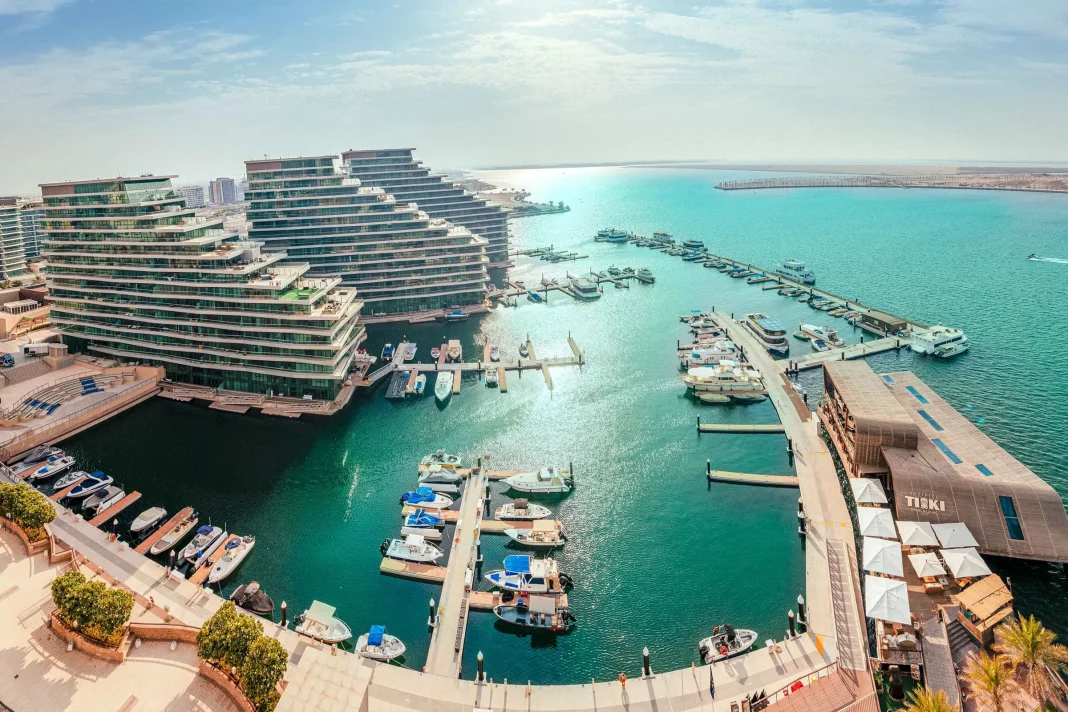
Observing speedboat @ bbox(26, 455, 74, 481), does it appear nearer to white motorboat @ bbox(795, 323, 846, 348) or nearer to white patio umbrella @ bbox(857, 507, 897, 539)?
white patio umbrella @ bbox(857, 507, 897, 539)

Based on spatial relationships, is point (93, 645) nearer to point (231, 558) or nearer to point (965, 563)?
point (231, 558)

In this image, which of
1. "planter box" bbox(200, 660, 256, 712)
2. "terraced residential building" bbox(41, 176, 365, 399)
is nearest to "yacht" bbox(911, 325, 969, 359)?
"terraced residential building" bbox(41, 176, 365, 399)

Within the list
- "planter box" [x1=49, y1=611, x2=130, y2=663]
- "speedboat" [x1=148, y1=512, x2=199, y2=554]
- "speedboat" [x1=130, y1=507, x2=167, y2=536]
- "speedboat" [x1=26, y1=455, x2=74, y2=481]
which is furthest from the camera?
"speedboat" [x1=26, y1=455, x2=74, y2=481]

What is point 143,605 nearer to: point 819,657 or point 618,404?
point 819,657

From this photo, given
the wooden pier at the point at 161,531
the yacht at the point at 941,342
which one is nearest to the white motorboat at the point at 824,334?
the yacht at the point at 941,342

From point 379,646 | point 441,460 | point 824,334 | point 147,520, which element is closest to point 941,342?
point 824,334

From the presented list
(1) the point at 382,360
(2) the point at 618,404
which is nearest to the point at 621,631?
(2) the point at 618,404

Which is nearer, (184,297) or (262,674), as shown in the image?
(262,674)
